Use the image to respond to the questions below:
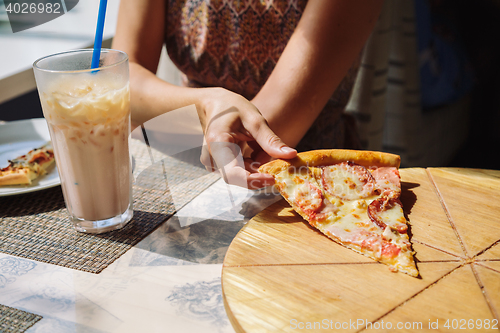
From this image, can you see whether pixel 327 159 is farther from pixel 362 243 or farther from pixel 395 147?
pixel 395 147

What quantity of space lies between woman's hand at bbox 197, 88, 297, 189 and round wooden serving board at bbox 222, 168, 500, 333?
3.9 inches

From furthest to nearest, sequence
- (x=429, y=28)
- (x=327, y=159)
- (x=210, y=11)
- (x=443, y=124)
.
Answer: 1. (x=443, y=124)
2. (x=429, y=28)
3. (x=210, y=11)
4. (x=327, y=159)

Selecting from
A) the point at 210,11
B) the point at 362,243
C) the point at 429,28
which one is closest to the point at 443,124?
the point at 429,28

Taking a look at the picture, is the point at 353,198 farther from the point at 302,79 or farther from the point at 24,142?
the point at 24,142

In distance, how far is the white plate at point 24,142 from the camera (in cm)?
96

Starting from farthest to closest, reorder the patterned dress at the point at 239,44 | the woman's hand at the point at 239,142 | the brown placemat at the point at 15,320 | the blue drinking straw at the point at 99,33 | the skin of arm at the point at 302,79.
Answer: the patterned dress at the point at 239,44 → the skin of arm at the point at 302,79 → the woman's hand at the point at 239,142 → the blue drinking straw at the point at 99,33 → the brown placemat at the point at 15,320

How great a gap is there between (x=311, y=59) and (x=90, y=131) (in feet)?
2.39

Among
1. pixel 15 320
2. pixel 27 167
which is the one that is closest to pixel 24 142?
pixel 27 167

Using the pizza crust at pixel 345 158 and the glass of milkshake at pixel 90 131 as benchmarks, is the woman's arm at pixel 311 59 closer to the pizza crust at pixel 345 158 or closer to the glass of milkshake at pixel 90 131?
the pizza crust at pixel 345 158

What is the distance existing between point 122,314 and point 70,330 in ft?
0.23

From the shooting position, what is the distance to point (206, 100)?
112 cm

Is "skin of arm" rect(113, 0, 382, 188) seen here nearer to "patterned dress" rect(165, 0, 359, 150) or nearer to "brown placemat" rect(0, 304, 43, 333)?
"patterned dress" rect(165, 0, 359, 150)

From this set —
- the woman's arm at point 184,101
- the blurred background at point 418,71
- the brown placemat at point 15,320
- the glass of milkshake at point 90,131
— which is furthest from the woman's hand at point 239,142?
the blurred background at point 418,71

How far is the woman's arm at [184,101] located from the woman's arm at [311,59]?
0.69 ft
